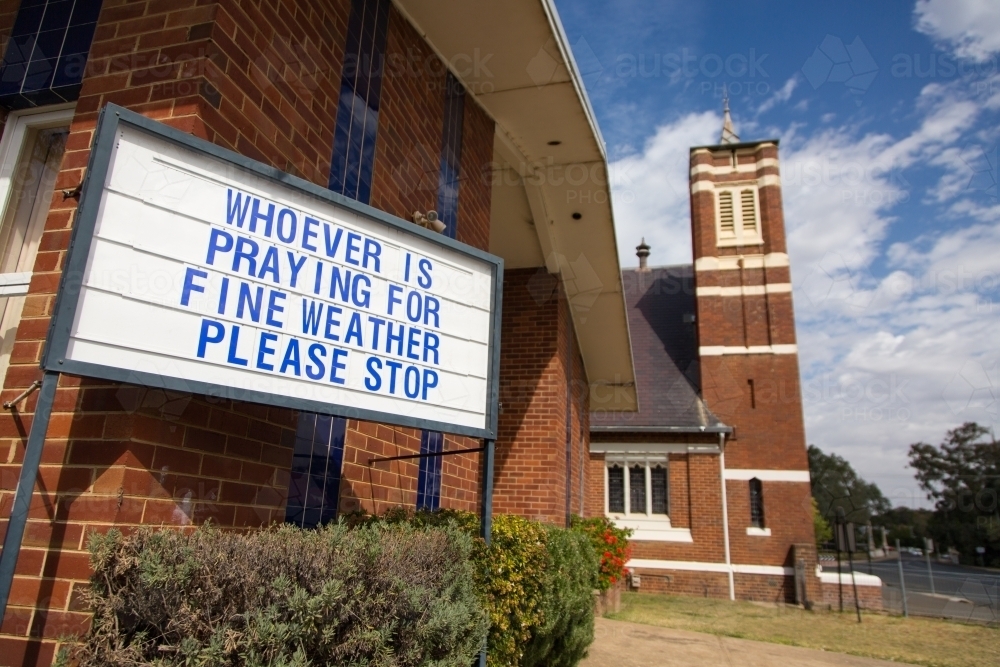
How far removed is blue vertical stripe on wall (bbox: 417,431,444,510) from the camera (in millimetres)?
4922

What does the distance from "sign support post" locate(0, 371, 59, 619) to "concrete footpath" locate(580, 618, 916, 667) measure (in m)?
6.07

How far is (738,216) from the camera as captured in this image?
75.0ft

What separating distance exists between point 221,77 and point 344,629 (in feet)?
7.73

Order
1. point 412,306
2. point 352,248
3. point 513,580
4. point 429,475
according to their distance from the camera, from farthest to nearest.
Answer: point 429,475 → point 513,580 → point 412,306 → point 352,248

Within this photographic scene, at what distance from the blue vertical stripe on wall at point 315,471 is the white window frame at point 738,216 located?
69.3 feet

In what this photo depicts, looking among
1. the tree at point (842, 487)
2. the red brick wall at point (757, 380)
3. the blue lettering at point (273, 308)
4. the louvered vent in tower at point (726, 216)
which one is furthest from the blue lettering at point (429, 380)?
the tree at point (842, 487)

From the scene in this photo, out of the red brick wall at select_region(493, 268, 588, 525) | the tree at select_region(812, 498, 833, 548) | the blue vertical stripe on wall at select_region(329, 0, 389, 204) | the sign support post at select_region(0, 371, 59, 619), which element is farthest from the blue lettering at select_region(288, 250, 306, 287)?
the tree at select_region(812, 498, 833, 548)

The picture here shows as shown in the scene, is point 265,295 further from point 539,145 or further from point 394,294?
point 539,145

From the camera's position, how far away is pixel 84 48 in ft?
10.6

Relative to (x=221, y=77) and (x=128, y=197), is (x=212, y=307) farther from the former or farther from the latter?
(x=221, y=77)

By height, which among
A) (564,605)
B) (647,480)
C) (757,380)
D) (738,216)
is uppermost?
(738,216)

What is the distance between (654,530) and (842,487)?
96566 millimetres

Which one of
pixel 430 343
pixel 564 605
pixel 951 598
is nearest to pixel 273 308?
pixel 430 343

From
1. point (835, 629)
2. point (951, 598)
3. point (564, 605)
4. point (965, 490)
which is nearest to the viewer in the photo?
point (564, 605)
